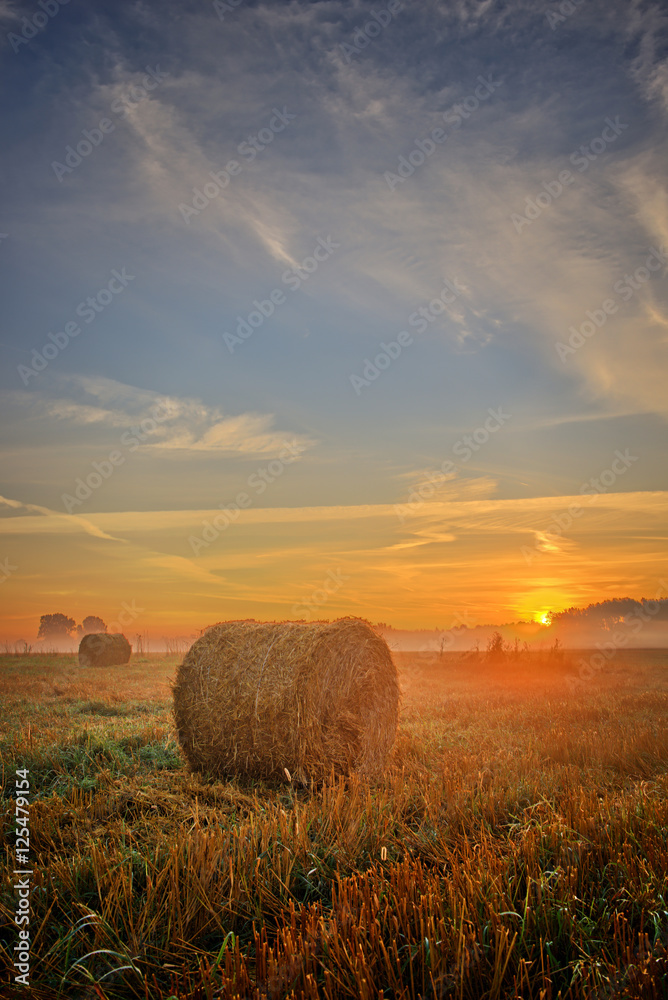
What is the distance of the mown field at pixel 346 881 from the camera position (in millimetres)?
3068

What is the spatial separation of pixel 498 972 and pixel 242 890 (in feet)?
5.90

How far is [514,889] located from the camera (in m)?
4.07

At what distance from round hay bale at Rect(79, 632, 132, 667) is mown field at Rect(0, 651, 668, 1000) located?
19873 mm

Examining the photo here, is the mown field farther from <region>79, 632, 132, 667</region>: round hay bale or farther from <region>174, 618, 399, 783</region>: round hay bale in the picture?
<region>79, 632, 132, 667</region>: round hay bale

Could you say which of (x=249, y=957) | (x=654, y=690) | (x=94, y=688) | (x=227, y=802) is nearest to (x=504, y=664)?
(x=654, y=690)

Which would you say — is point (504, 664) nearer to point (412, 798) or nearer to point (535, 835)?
point (412, 798)

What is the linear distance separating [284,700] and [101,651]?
888 inches

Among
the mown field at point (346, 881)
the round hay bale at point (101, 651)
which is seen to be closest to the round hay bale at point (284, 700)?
the mown field at point (346, 881)

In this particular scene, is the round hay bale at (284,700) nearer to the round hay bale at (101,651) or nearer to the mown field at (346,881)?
the mown field at (346,881)

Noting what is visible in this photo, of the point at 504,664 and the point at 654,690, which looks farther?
the point at 504,664

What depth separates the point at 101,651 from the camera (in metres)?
27.5

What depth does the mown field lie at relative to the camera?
307 centimetres

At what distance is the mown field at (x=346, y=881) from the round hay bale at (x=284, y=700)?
47cm

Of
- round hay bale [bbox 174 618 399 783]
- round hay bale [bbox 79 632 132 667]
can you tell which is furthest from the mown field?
round hay bale [bbox 79 632 132 667]
